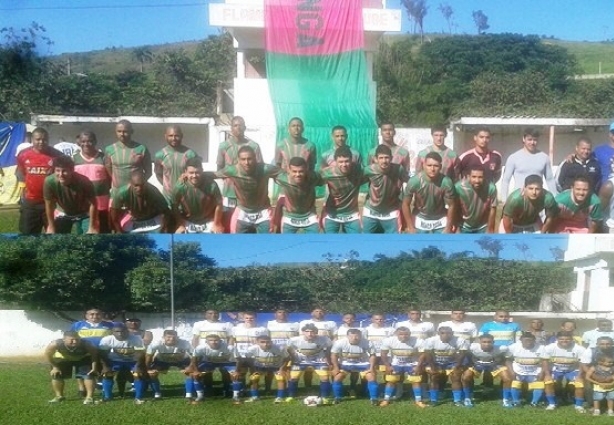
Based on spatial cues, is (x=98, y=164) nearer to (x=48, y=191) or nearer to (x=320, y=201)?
(x=48, y=191)

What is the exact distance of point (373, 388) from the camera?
2.77 meters

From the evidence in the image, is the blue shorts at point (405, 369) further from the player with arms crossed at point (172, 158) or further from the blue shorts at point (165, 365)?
the player with arms crossed at point (172, 158)

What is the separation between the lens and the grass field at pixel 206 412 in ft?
8.36

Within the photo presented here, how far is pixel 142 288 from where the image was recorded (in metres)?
2.52

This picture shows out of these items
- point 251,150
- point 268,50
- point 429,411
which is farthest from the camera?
point 429,411

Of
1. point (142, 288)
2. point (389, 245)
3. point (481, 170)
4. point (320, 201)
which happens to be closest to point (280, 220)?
point (320, 201)

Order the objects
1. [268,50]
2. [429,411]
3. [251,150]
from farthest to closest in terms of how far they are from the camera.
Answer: [429,411], [251,150], [268,50]

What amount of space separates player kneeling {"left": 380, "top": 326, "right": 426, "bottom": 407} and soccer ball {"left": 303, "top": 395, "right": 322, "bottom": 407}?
0.83 feet

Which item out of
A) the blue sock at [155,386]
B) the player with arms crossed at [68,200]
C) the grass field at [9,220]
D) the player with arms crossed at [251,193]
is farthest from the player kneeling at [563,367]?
the grass field at [9,220]

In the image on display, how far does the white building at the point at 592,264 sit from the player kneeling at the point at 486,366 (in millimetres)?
394

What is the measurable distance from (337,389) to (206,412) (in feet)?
1.77

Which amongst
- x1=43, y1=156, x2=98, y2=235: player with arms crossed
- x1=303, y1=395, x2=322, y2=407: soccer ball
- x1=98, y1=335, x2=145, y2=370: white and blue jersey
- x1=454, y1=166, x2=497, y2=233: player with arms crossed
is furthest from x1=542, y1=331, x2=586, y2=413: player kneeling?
x1=43, y1=156, x2=98, y2=235: player with arms crossed

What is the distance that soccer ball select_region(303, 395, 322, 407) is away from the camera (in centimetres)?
267

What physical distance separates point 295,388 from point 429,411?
54cm
